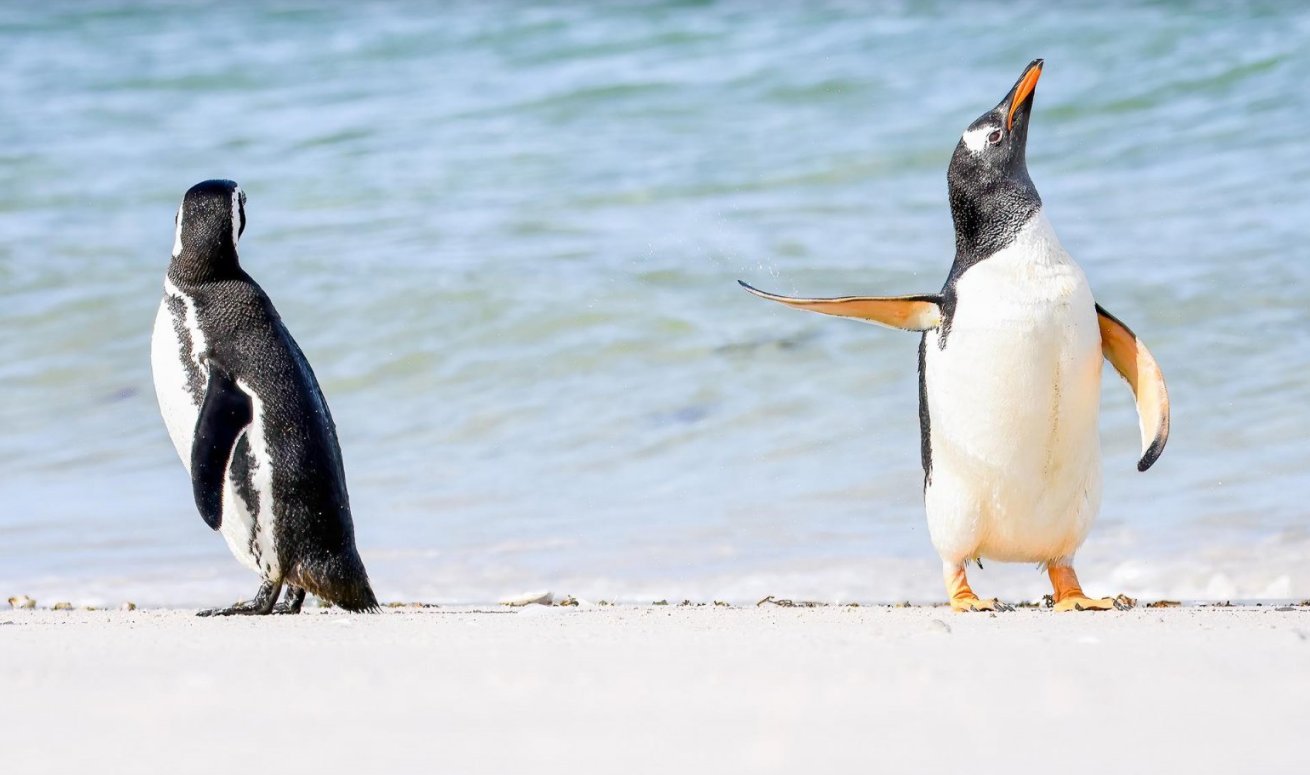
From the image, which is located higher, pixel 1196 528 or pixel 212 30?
pixel 212 30

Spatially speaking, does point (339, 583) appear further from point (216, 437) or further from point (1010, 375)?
point (1010, 375)

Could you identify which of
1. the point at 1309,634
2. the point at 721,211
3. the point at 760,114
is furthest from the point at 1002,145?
the point at 760,114

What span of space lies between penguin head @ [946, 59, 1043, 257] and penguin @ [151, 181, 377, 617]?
1459mm

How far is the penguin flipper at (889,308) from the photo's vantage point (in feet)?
12.2

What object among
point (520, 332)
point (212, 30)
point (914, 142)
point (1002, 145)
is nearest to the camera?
point (1002, 145)

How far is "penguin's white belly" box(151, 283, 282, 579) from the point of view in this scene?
393 cm

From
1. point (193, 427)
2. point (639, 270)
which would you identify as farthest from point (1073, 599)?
point (639, 270)

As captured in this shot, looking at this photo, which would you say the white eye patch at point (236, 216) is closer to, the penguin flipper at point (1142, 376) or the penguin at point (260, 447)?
the penguin at point (260, 447)

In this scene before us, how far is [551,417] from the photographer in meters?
6.21

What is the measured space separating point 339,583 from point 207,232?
2.78 feet

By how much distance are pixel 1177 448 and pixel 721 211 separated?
13.0 feet

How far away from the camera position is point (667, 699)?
7.75 ft

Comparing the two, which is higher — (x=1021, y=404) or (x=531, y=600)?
(x=1021, y=404)

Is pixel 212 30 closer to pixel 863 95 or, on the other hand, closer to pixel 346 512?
pixel 863 95
